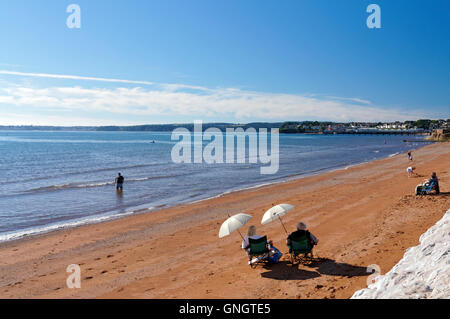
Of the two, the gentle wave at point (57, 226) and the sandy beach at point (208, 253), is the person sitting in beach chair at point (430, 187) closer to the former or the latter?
the sandy beach at point (208, 253)

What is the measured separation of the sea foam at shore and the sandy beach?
5.85 feet

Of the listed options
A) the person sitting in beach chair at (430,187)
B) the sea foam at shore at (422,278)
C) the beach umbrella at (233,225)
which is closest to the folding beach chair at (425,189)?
the person sitting in beach chair at (430,187)

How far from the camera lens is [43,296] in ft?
30.3

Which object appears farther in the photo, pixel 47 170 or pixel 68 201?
pixel 47 170

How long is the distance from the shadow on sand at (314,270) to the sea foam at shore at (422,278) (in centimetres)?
218

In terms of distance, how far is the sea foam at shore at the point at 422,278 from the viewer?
4.78 metres

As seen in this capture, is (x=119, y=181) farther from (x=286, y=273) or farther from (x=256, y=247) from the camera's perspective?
(x=286, y=273)

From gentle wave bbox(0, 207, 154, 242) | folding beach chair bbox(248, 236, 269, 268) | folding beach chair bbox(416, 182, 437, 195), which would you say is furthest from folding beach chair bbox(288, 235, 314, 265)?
gentle wave bbox(0, 207, 154, 242)
